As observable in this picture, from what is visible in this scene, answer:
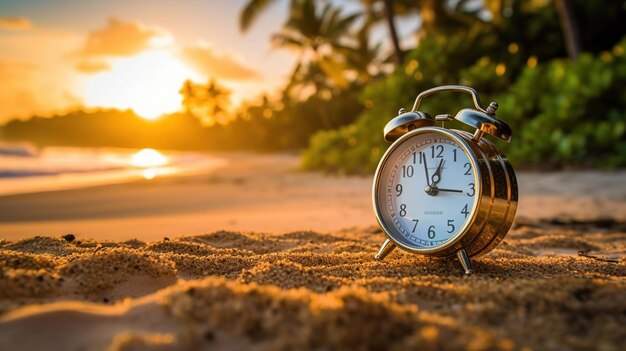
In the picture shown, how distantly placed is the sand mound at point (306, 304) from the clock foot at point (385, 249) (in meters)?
0.04

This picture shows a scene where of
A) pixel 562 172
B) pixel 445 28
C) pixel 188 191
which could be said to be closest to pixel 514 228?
pixel 562 172

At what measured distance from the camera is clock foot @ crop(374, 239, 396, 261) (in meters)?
2.31

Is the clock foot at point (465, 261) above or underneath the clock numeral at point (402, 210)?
underneath

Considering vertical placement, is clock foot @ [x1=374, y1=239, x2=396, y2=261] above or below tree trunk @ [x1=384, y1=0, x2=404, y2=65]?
below

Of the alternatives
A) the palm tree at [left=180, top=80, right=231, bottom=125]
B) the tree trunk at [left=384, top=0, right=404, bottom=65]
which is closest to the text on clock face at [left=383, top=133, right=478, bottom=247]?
the tree trunk at [left=384, top=0, right=404, bottom=65]

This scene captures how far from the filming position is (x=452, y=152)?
2174 mm

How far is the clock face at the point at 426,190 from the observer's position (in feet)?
6.99

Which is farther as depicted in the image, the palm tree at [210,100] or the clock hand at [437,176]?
the palm tree at [210,100]

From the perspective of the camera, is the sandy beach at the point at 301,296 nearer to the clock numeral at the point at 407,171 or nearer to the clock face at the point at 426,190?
the clock face at the point at 426,190

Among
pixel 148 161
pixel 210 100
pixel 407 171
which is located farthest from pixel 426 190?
pixel 210 100

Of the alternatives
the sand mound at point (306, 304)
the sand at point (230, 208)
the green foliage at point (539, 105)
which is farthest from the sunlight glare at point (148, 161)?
the sand mound at point (306, 304)

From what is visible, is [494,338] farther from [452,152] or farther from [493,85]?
[493,85]

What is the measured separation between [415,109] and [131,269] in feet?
4.94

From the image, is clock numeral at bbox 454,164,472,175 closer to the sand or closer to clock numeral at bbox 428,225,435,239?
clock numeral at bbox 428,225,435,239
